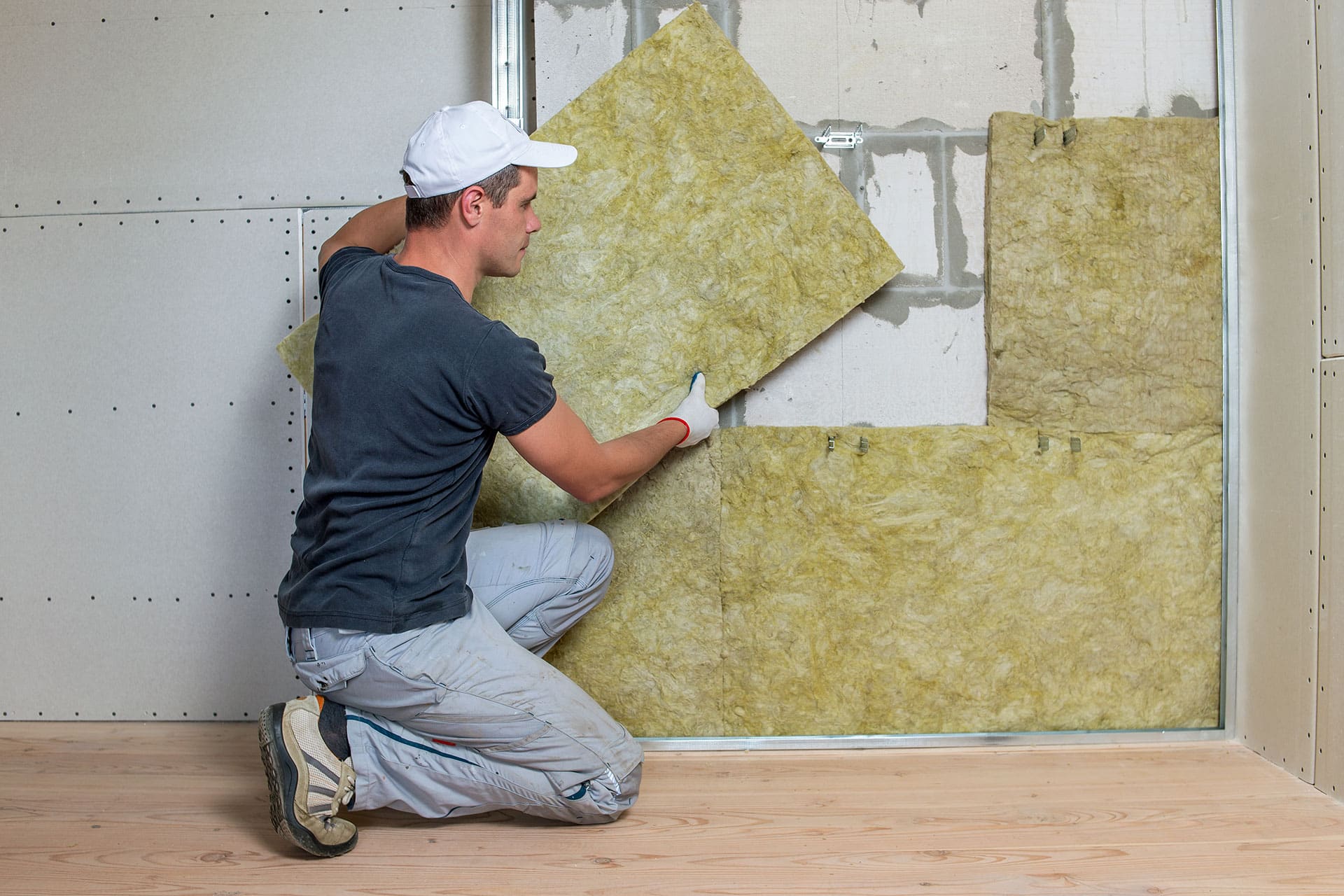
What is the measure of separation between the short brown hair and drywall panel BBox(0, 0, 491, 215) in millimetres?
636

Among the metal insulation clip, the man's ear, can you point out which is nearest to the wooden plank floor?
the man's ear

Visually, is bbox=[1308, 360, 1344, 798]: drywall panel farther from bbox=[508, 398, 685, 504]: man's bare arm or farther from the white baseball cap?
the white baseball cap

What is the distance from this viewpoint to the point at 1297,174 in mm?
1750

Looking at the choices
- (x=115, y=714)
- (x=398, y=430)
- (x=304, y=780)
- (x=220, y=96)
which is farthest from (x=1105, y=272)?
(x=115, y=714)

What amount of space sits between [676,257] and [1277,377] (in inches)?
50.3

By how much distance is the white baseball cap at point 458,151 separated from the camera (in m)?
1.47

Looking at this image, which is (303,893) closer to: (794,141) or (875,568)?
(875,568)

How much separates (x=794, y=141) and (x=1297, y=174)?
1.00 m

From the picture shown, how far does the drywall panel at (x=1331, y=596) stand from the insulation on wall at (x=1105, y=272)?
0.28 meters

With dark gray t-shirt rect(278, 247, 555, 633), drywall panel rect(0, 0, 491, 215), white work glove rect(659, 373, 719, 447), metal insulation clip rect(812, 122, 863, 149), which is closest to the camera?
dark gray t-shirt rect(278, 247, 555, 633)

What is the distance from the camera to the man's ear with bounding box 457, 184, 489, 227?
149 cm

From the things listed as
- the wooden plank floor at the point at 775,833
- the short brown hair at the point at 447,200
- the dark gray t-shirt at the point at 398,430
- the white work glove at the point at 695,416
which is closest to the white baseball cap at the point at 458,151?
the short brown hair at the point at 447,200

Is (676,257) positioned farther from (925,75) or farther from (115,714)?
A: (115,714)

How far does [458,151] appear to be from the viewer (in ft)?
4.82
